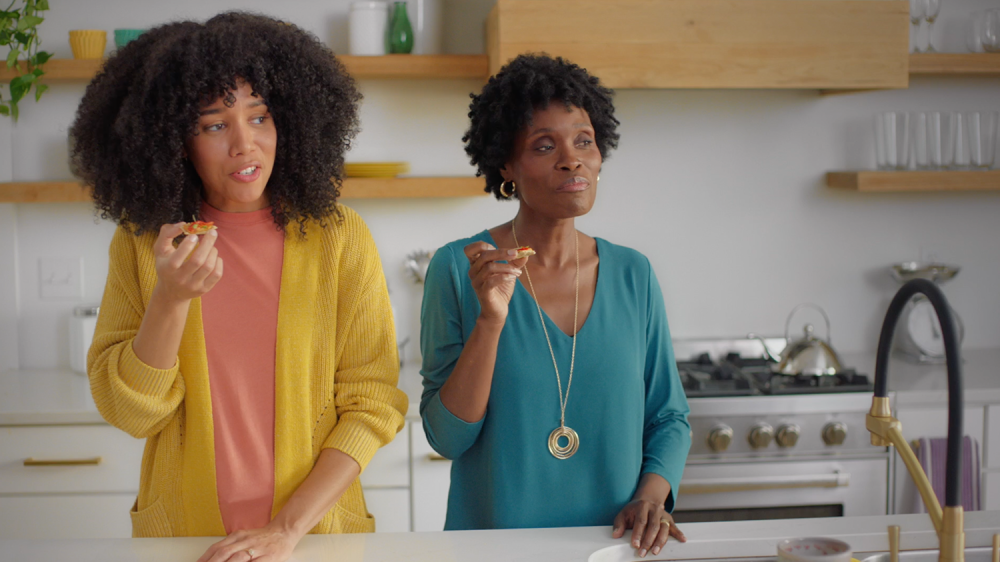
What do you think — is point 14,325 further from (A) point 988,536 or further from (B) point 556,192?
(A) point 988,536

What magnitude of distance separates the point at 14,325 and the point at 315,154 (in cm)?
200

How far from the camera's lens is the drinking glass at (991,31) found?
266 cm

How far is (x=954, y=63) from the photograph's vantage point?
103 inches

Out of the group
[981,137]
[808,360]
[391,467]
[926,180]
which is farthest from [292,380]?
[981,137]

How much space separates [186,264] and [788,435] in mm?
1780

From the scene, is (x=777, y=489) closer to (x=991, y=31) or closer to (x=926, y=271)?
(x=926, y=271)

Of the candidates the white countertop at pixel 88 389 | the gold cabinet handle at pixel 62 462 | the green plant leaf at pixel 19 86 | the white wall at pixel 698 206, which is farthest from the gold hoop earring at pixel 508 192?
the green plant leaf at pixel 19 86

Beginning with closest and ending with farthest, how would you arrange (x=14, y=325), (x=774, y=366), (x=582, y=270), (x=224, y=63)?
(x=224, y=63) → (x=582, y=270) → (x=774, y=366) → (x=14, y=325)

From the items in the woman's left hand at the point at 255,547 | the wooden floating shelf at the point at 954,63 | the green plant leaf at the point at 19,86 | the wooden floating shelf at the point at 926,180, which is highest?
the wooden floating shelf at the point at 954,63

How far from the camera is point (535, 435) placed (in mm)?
1278

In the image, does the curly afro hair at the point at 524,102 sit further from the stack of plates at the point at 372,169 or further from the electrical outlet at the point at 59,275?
the electrical outlet at the point at 59,275

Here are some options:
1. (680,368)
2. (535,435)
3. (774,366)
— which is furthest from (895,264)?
(535,435)

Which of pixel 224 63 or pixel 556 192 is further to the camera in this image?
pixel 556 192

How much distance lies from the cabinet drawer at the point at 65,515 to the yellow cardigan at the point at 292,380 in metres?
1.16
